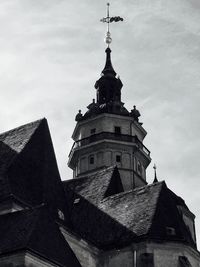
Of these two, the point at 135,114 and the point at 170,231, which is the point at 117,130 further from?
the point at 170,231

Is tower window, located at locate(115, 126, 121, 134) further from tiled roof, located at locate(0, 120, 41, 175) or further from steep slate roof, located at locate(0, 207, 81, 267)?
steep slate roof, located at locate(0, 207, 81, 267)

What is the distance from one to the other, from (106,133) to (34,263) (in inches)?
1090

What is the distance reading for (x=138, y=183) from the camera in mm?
51656

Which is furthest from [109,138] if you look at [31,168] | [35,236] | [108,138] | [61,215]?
[35,236]

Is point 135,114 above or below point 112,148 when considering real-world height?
above

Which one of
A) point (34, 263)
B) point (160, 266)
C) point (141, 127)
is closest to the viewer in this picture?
point (34, 263)

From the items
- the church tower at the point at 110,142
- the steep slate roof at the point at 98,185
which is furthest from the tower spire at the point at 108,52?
the steep slate roof at the point at 98,185

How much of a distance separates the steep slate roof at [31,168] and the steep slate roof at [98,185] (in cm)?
264

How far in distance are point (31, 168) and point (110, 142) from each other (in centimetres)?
1969

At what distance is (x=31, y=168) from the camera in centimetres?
3322

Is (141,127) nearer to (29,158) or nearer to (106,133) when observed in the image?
(106,133)

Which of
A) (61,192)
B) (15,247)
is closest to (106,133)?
(61,192)

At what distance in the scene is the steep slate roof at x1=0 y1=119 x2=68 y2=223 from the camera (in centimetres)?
3134

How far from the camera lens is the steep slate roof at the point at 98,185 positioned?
37003mm
